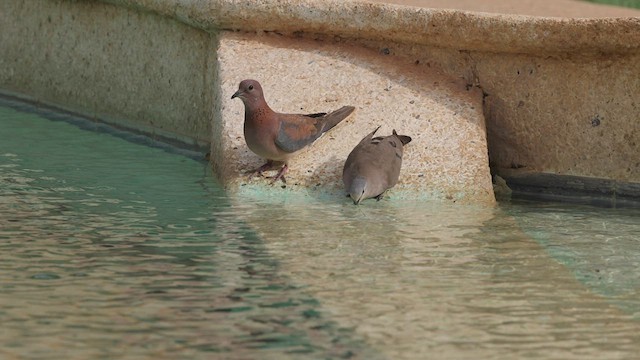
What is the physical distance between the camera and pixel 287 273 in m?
5.73

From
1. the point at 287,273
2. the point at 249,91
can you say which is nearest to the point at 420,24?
the point at 249,91

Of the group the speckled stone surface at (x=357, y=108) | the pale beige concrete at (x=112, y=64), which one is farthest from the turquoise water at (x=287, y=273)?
the pale beige concrete at (x=112, y=64)

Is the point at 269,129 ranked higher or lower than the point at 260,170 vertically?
higher

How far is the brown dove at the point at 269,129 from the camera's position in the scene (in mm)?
7227

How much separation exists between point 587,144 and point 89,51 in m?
3.40

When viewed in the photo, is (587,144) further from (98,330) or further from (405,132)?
(98,330)

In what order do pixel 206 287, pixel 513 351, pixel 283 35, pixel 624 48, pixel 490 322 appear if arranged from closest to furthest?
1. pixel 513 351
2. pixel 490 322
3. pixel 206 287
4. pixel 624 48
5. pixel 283 35

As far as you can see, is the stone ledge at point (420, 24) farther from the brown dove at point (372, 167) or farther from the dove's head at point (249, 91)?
the dove's head at point (249, 91)

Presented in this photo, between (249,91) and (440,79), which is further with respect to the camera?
(440,79)

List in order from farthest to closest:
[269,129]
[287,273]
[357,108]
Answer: [357,108], [269,129], [287,273]

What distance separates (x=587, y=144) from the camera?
7.80 m

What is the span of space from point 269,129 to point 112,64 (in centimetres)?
215

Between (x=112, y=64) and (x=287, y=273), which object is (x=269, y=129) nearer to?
(x=287, y=273)

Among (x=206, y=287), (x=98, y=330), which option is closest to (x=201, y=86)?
(x=206, y=287)
